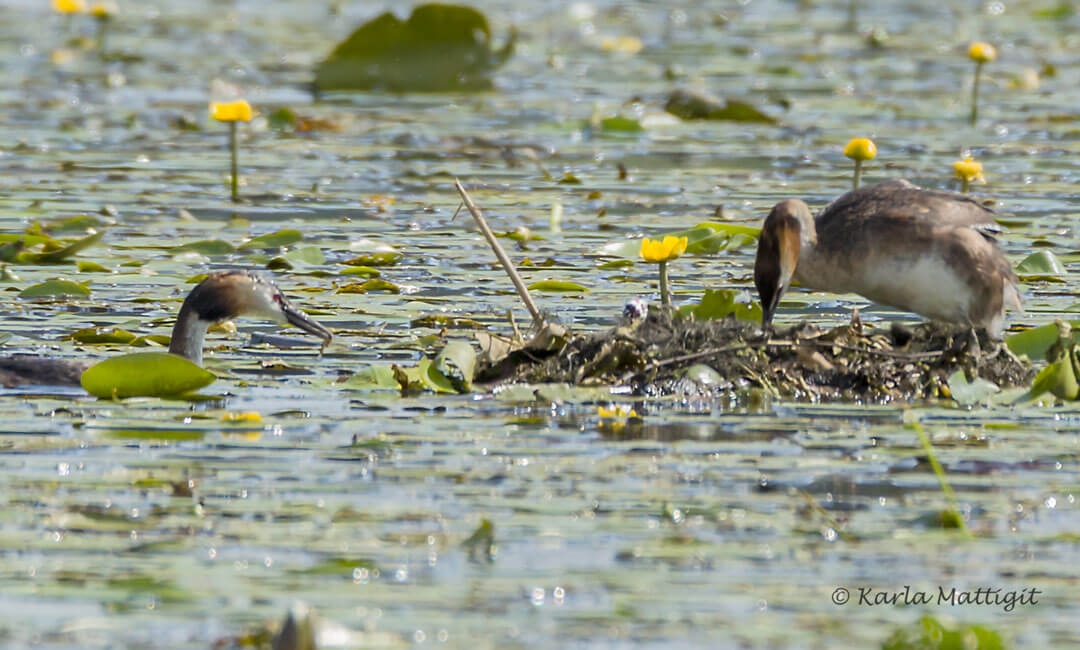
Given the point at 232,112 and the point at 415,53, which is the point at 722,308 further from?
the point at 415,53

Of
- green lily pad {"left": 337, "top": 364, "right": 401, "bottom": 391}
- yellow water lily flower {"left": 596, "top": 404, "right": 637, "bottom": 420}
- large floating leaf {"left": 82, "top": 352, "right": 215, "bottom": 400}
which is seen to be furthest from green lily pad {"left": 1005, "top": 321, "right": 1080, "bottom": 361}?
large floating leaf {"left": 82, "top": 352, "right": 215, "bottom": 400}

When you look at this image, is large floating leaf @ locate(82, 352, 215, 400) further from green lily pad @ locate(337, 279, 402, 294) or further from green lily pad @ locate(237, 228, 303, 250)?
green lily pad @ locate(237, 228, 303, 250)

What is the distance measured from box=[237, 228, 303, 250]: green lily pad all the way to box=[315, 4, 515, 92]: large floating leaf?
26.0 feet

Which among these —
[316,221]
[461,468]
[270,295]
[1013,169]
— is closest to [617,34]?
[1013,169]

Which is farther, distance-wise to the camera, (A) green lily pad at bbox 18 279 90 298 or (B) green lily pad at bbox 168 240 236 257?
(B) green lily pad at bbox 168 240 236 257

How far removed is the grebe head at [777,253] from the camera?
8.03m

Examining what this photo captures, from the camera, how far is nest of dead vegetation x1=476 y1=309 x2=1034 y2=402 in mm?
7562

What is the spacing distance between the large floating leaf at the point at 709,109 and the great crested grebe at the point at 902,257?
8.04 metres

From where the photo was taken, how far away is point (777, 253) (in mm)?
8031

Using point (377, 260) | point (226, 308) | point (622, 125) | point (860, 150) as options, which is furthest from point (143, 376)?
point (622, 125)


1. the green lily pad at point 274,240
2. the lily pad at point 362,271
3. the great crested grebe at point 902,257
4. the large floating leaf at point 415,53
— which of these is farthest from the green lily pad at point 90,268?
the large floating leaf at point 415,53

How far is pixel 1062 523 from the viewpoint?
5.73 m

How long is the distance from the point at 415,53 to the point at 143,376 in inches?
471

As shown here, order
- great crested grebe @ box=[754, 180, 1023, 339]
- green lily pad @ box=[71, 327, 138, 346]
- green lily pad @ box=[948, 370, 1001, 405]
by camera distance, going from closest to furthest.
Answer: green lily pad @ box=[948, 370, 1001, 405] → great crested grebe @ box=[754, 180, 1023, 339] → green lily pad @ box=[71, 327, 138, 346]
